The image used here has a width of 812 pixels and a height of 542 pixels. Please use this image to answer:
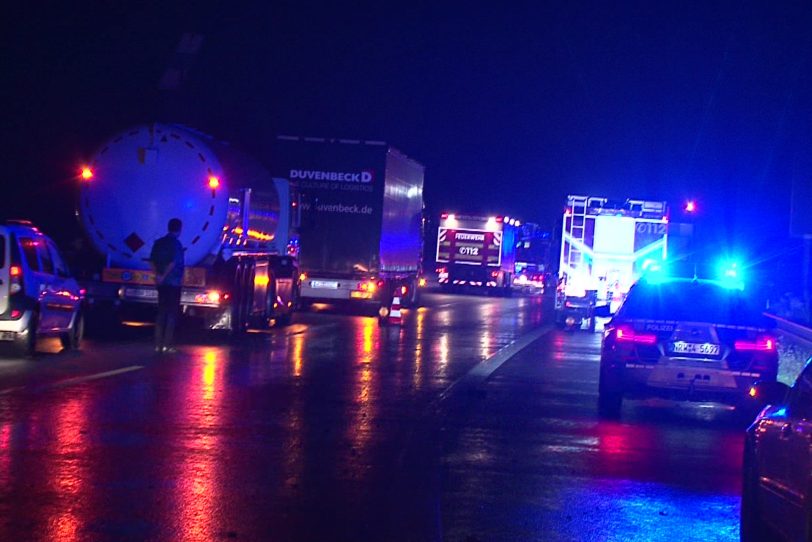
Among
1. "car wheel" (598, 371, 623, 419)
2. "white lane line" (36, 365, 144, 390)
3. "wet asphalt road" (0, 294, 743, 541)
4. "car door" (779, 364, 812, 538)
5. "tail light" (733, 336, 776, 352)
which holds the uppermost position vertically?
"tail light" (733, 336, 776, 352)

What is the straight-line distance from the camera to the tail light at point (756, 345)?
42.9 feet

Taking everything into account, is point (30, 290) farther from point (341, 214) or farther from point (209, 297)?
point (341, 214)

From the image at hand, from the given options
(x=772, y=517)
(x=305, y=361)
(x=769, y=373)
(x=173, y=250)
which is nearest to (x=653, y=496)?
(x=772, y=517)

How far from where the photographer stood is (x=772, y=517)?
276 inches

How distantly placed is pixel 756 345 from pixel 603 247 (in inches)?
677

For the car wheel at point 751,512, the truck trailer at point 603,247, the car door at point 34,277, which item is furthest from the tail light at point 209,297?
the car wheel at point 751,512

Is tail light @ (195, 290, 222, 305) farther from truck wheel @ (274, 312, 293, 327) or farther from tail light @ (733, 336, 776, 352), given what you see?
tail light @ (733, 336, 776, 352)

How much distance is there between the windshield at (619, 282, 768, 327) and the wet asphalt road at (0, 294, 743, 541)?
120cm

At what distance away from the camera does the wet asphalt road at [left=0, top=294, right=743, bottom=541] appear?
787 centimetres

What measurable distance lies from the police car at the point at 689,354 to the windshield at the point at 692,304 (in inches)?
0.5

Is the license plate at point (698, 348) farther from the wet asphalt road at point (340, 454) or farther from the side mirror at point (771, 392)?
the side mirror at point (771, 392)

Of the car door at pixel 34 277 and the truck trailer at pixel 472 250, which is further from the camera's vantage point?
the truck trailer at pixel 472 250

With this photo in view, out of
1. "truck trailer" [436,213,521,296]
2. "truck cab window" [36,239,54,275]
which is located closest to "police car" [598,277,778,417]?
"truck cab window" [36,239,54,275]

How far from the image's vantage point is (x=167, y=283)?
61.0 feet
